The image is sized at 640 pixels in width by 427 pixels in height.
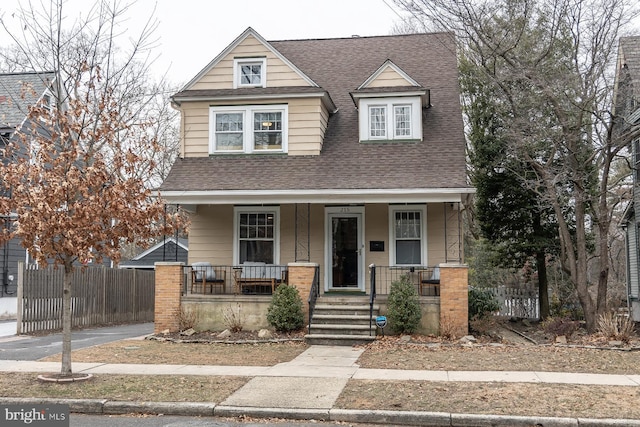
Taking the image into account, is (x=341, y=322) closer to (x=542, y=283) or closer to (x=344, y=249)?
(x=344, y=249)

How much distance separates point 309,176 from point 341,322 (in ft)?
13.5

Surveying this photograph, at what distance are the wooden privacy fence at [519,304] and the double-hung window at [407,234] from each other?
7.42m

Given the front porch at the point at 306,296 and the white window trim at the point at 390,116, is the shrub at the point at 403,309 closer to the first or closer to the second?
the front porch at the point at 306,296

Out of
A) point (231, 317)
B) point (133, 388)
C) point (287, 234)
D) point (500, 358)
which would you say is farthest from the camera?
point (287, 234)

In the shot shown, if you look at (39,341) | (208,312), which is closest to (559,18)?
(208,312)

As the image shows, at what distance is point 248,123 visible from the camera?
17.8m

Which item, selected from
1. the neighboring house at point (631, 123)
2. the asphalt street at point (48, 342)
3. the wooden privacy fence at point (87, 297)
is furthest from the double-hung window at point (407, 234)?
the wooden privacy fence at point (87, 297)

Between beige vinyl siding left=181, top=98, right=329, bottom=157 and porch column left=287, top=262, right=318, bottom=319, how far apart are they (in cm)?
370

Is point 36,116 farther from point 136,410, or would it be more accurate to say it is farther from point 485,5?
point 485,5

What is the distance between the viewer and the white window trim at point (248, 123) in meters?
17.7

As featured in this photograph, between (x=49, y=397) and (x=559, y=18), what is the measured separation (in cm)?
1416

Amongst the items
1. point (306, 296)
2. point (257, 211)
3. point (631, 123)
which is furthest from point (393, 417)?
point (631, 123)

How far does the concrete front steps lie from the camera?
1388 centimetres

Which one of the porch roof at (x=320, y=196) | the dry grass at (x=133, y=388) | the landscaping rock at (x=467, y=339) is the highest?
the porch roof at (x=320, y=196)
